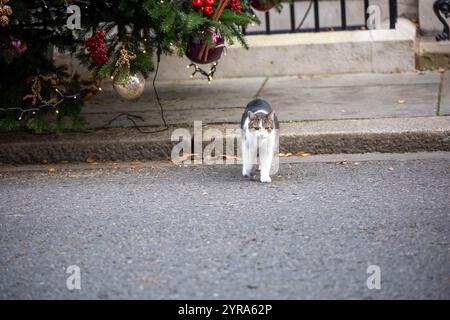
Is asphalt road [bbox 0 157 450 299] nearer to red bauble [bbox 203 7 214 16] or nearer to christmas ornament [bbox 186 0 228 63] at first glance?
christmas ornament [bbox 186 0 228 63]

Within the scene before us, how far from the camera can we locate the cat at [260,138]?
5570 millimetres

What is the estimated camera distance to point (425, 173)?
5645 millimetres

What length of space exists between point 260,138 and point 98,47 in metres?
1.34

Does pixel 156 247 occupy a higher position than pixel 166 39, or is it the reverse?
pixel 166 39

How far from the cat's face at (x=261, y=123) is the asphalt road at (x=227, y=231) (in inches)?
15.0

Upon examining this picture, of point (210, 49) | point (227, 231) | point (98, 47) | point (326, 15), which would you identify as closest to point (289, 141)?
point (210, 49)

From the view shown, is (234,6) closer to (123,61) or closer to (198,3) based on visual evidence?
(198,3)

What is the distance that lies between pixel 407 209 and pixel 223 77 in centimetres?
409

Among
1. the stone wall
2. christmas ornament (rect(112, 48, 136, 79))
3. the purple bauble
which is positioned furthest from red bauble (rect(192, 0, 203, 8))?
the stone wall

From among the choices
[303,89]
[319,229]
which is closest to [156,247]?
[319,229]

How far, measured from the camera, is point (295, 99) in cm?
747

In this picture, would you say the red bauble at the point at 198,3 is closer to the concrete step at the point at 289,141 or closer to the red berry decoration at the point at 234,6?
the red berry decoration at the point at 234,6

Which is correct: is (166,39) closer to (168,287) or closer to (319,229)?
(319,229)
